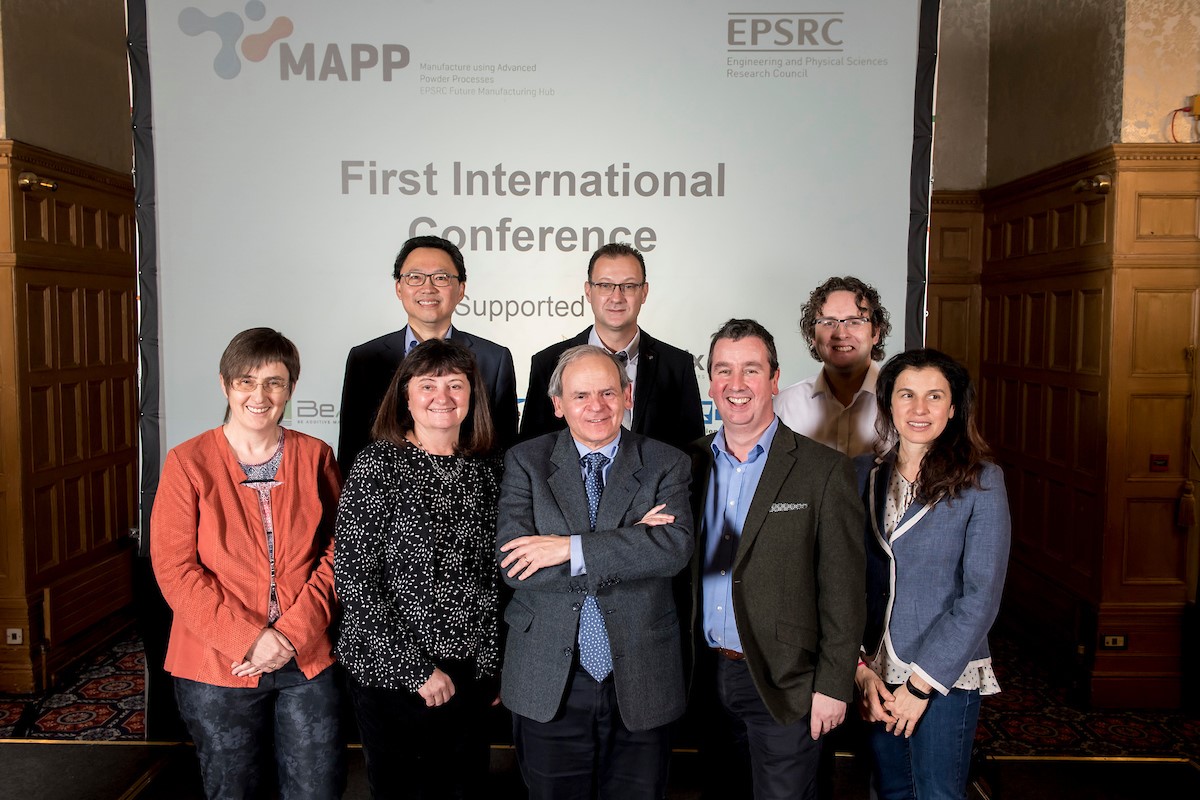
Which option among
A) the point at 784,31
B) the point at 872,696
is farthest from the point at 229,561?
the point at 784,31

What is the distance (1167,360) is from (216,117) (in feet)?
14.8

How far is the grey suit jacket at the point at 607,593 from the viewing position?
Answer: 196 cm

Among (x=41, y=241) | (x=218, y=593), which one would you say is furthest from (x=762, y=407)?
(x=41, y=241)

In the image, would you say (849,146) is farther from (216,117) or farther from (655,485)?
(216,117)

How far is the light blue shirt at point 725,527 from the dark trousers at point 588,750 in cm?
28

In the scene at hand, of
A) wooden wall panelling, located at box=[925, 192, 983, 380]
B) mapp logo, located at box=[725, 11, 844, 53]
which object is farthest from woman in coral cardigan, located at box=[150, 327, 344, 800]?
wooden wall panelling, located at box=[925, 192, 983, 380]

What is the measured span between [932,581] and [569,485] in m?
0.90

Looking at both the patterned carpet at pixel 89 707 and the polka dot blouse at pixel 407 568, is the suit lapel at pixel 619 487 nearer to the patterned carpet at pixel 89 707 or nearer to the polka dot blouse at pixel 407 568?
the polka dot blouse at pixel 407 568

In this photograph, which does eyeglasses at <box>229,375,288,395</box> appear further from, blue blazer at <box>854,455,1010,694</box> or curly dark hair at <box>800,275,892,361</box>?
curly dark hair at <box>800,275,892,361</box>

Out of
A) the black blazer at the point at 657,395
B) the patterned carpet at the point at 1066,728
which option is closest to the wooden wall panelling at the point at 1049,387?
the patterned carpet at the point at 1066,728

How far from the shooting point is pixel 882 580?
6.99ft

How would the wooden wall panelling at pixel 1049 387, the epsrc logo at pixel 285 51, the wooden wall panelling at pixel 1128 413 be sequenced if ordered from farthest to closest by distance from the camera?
the wooden wall panelling at pixel 1049 387 → the wooden wall panelling at pixel 1128 413 → the epsrc logo at pixel 285 51

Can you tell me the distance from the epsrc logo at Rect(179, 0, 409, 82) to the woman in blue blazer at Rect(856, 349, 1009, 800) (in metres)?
2.43

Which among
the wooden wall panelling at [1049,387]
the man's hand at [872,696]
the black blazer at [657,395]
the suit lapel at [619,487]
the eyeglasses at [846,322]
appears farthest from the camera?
the wooden wall panelling at [1049,387]
